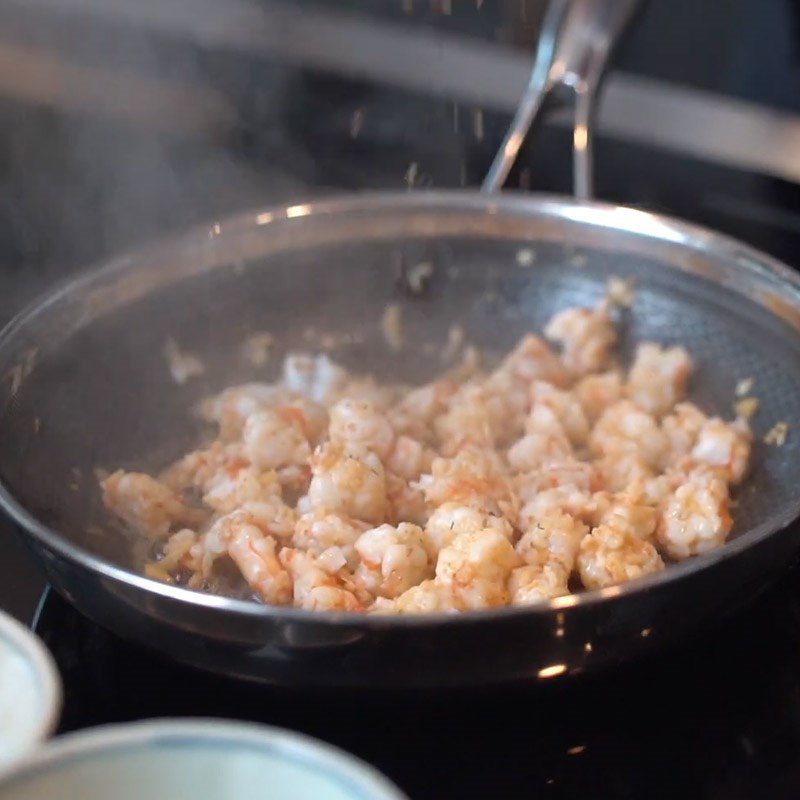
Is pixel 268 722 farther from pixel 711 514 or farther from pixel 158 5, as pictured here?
pixel 158 5

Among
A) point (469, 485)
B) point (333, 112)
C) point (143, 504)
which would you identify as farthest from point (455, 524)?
point (333, 112)

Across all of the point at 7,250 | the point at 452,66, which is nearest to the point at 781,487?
the point at 452,66

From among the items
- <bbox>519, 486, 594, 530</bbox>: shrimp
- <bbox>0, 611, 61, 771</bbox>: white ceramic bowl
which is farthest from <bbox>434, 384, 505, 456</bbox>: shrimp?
<bbox>0, 611, 61, 771</bbox>: white ceramic bowl

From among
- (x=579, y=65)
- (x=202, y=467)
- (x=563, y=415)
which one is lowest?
(x=202, y=467)

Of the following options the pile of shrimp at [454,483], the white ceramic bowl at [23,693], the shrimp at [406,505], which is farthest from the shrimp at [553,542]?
the white ceramic bowl at [23,693]

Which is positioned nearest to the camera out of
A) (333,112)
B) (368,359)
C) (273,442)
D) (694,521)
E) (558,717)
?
(558,717)

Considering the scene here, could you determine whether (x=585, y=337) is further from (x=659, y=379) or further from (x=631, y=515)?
(x=631, y=515)

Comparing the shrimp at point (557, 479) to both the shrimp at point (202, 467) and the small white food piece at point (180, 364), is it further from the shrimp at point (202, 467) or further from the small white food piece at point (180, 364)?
the small white food piece at point (180, 364)
